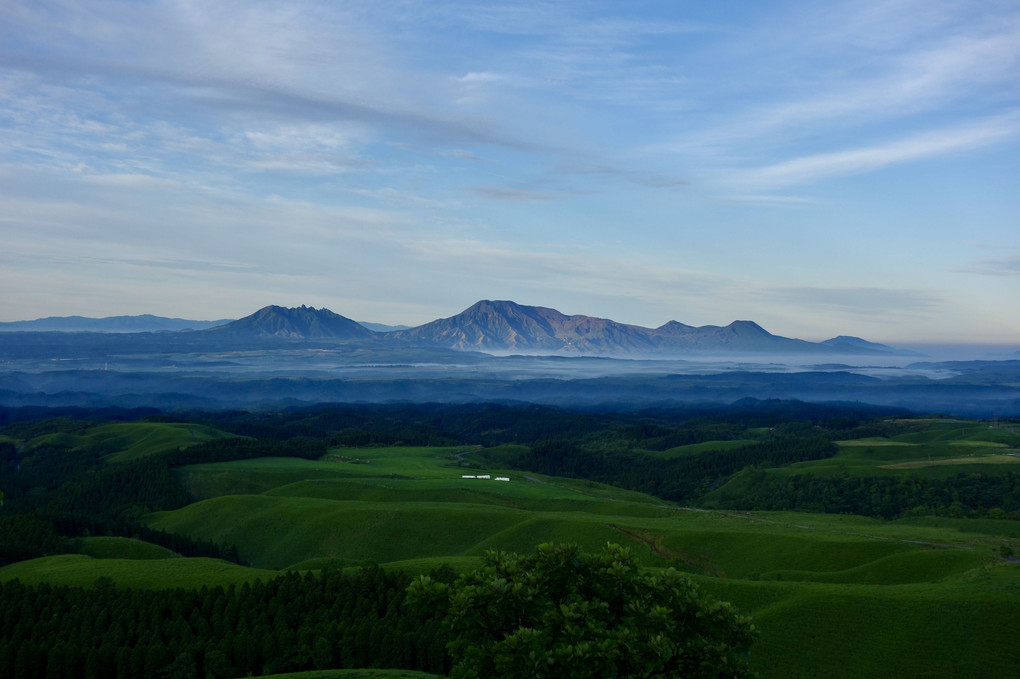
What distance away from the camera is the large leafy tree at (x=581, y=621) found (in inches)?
1015

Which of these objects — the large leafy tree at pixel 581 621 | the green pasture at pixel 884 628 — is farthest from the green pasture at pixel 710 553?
the large leafy tree at pixel 581 621

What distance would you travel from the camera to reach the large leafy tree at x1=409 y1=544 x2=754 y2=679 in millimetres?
25781

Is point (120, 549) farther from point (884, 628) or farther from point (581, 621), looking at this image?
point (884, 628)

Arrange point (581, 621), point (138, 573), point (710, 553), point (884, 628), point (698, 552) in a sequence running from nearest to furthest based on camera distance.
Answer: point (581, 621), point (884, 628), point (138, 573), point (710, 553), point (698, 552)

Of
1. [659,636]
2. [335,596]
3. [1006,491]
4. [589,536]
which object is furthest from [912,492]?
[659,636]

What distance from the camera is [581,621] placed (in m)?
27.9

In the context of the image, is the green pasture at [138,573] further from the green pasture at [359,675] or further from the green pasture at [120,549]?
the green pasture at [359,675]

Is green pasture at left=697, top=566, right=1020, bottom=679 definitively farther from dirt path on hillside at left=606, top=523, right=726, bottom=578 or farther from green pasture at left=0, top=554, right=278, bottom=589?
green pasture at left=0, top=554, right=278, bottom=589

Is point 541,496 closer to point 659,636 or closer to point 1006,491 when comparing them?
point 1006,491

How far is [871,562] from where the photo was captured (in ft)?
279

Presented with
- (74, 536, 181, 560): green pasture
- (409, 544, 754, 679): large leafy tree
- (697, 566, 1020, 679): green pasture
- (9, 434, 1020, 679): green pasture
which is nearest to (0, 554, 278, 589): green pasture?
(9, 434, 1020, 679): green pasture

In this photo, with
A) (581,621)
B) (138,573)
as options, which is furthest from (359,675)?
(138,573)

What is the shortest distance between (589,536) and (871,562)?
37543mm

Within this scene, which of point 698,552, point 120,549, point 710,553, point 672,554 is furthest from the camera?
point 120,549
